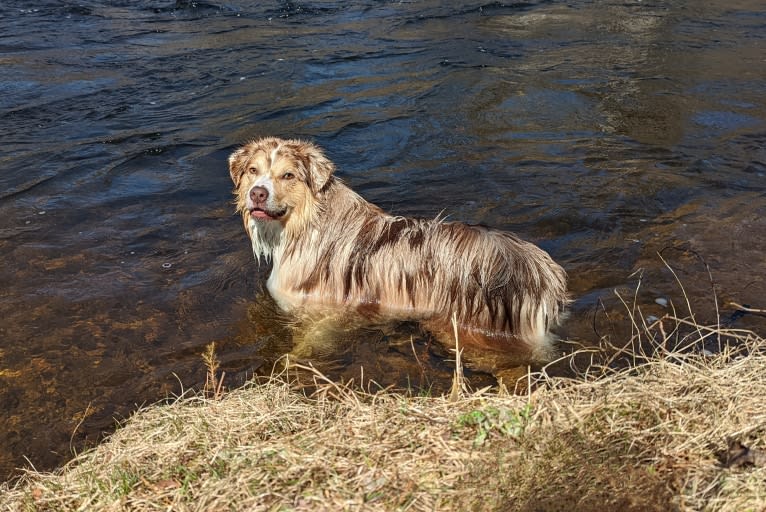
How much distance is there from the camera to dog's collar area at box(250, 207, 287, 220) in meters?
6.14

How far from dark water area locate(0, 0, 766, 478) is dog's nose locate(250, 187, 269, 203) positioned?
1.15 metres

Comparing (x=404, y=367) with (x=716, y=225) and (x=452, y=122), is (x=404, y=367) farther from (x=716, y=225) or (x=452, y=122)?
(x=452, y=122)

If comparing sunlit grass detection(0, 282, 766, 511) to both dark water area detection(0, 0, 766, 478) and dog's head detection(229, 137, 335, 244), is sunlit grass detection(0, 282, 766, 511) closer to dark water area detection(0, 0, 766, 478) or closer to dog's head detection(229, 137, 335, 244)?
dark water area detection(0, 0, 766, 478)

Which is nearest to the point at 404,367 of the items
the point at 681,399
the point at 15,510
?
the point at 681,399

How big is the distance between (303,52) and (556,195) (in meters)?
8.04

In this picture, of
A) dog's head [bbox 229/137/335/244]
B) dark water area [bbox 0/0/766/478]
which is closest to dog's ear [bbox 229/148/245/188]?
dog's head [bbox 229/137/335/244]

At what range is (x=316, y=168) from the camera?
20.8 feet

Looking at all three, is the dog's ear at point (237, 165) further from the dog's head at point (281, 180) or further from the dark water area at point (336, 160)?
the dark water area at point (336, 160)

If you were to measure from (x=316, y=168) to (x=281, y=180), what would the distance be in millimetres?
322

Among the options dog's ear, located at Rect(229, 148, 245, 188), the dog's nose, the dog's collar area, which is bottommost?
the dog's collar area

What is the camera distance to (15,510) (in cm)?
373

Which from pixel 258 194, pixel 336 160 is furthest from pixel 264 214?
pixel 336 160

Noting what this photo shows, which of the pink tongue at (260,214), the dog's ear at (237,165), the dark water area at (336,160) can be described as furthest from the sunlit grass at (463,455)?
the dog's ear at (237,165)

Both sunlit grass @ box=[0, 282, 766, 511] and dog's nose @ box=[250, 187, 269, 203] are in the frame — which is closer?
sunlit grass @ box=[0, 282, 766, 511]
